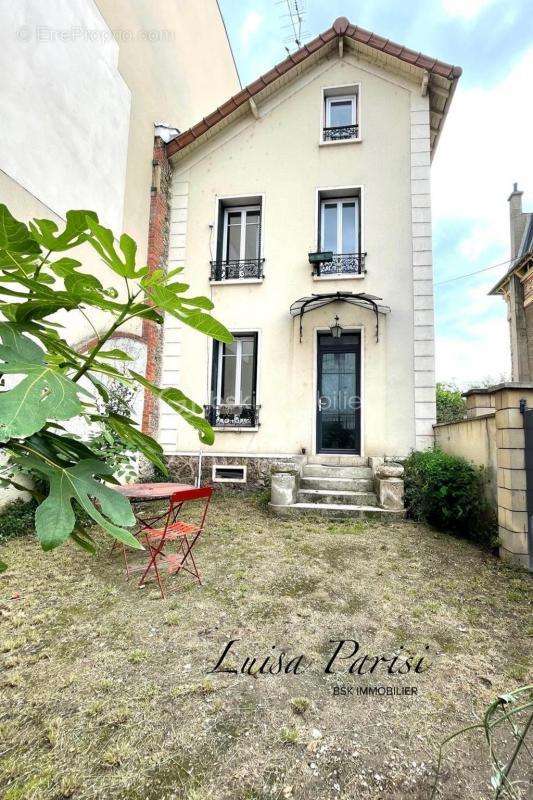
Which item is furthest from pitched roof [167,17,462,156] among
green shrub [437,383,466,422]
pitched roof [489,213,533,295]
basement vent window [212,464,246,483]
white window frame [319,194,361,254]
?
basement vent window [212,464,246,483]

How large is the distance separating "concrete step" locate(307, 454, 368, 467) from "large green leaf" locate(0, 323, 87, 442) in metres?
6.29

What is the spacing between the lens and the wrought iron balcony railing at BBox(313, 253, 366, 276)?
283 inches

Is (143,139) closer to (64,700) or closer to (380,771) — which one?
(64,700)

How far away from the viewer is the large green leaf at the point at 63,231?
0.73 meters

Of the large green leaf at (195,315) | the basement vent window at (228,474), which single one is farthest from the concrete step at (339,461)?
the large green leaf at (195,315)

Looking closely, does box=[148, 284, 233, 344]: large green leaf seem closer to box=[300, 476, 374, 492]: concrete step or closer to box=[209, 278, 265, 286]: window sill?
box=[300, 476, 374, 492]: concrete step

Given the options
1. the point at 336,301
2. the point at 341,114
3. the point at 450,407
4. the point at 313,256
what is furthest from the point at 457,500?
the point at 341,114

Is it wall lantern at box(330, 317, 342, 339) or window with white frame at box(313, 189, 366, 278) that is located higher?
window with white frame at box(313, 189, 366, 278)

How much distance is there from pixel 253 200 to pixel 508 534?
7.36 meters

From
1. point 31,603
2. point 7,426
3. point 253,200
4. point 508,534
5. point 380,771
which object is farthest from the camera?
point 253,200

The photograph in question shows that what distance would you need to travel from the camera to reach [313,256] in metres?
7.07

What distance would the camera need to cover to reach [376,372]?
6.87m

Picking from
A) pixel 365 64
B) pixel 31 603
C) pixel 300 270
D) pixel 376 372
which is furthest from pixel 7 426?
pixel 365 64

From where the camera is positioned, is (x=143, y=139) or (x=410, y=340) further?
(x=143, y=139)
